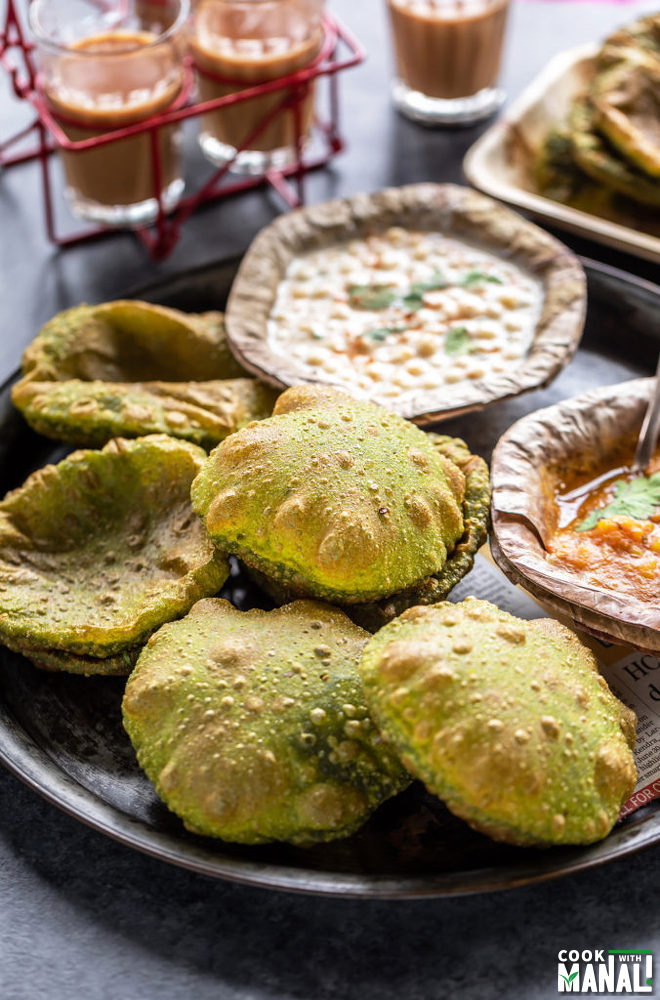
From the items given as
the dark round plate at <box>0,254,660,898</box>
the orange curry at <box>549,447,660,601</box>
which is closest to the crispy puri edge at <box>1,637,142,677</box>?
the dark round plate at <box>0,254,660,898</box>

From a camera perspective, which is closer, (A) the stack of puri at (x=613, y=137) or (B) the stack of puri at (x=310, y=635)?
(B) the stack of puri at (x=310, y=635)

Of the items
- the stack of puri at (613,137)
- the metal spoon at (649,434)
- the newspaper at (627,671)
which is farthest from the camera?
the stack of puri at (613,137)

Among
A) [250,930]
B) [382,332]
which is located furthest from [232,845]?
[382,332]

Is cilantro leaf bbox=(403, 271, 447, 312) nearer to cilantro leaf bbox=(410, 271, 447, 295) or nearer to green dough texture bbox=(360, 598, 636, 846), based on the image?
cilantro leaf bbox=(410, 271, 447, 295)

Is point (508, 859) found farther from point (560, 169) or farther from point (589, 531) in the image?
point (560, 169)

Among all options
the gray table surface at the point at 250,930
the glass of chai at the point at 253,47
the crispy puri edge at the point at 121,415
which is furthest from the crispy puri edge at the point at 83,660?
the glass of chai at the point at 253,47

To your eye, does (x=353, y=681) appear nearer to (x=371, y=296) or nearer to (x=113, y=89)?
(x=371, y=296)

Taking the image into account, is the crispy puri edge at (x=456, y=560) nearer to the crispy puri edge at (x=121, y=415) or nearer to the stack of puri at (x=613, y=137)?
the crispy puri edge at (x=121, y=415)
